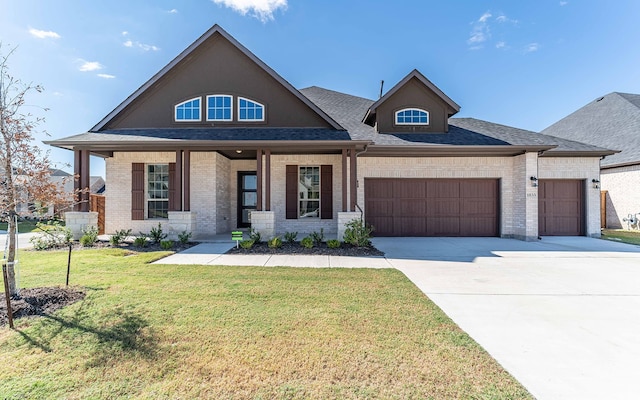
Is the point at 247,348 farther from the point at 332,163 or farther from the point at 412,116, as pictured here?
the point at 412,116

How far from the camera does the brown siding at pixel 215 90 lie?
1096 centimetres

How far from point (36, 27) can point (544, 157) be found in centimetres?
1738

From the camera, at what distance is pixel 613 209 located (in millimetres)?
15492

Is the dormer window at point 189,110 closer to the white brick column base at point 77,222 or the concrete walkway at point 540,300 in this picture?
the white brick column base at point 77,222

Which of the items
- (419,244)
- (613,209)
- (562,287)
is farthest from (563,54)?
(562,287)

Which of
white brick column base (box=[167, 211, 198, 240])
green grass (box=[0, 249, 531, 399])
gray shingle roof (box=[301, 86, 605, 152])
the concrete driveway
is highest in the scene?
gray shingle roof (box=[301, 86, 605, 152])

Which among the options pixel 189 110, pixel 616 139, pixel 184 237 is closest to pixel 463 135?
pixel 189 110

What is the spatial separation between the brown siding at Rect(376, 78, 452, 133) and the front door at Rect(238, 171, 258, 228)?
19.7 feet

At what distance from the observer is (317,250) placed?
8.34m

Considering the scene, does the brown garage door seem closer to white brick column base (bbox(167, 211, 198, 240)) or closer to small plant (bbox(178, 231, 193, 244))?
small plant (bbox(178, 231, 193, 244))

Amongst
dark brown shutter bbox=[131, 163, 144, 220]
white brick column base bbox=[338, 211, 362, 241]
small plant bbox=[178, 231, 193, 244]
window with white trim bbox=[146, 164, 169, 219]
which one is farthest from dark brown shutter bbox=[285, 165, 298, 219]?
dark brown shutter bbox=[131, 163, 144, 220]

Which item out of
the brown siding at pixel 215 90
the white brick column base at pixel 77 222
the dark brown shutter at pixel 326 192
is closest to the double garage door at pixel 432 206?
the dark brown shutter at pixel 326 192

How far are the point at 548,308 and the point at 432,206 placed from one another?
303 inches

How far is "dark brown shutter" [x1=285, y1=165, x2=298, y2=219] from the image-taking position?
1158 cm
